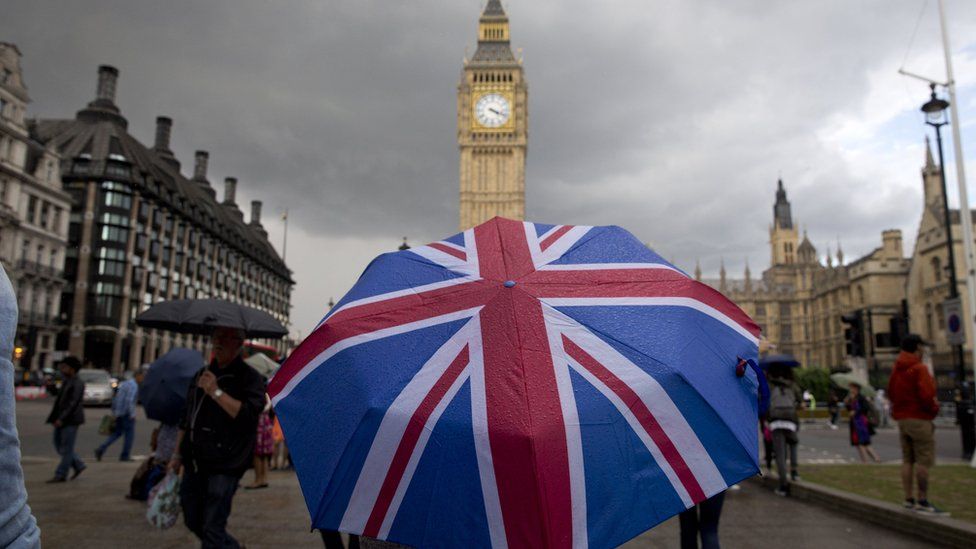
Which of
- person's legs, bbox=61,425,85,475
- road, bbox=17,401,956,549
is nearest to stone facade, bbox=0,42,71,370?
person's legs, bbox=61,425,85,475

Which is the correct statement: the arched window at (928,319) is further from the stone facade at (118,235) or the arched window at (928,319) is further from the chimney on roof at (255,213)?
the chimney on roof at (255,213)

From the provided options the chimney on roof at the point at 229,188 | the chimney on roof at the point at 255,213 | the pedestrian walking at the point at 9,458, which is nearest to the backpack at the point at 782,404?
the pedestrian walking at the point at 9,458

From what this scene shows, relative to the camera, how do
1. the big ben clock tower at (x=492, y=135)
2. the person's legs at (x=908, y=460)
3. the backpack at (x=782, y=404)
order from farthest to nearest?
1. the big ben clock tower at (x=492, y=135)
2. the backpack at (x=782, y=404)
3. the person's legs at (x=908, y=460)

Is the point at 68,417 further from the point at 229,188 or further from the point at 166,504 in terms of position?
the point at 229,188

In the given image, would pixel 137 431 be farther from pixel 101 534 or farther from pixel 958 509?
pixel 958 509

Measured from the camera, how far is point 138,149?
199ft

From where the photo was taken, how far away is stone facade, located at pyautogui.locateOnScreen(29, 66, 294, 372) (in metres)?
52.6

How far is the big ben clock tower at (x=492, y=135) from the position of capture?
81.1m

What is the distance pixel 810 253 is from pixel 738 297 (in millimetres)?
22795

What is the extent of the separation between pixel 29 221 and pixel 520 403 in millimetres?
55079

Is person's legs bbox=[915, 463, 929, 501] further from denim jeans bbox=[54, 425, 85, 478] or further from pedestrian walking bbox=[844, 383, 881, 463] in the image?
denim jeans bbox=[54, 425, 85, 478]

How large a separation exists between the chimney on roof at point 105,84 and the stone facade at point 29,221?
594 inches

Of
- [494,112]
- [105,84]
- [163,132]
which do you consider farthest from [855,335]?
[163,132]

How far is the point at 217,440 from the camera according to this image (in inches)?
172
